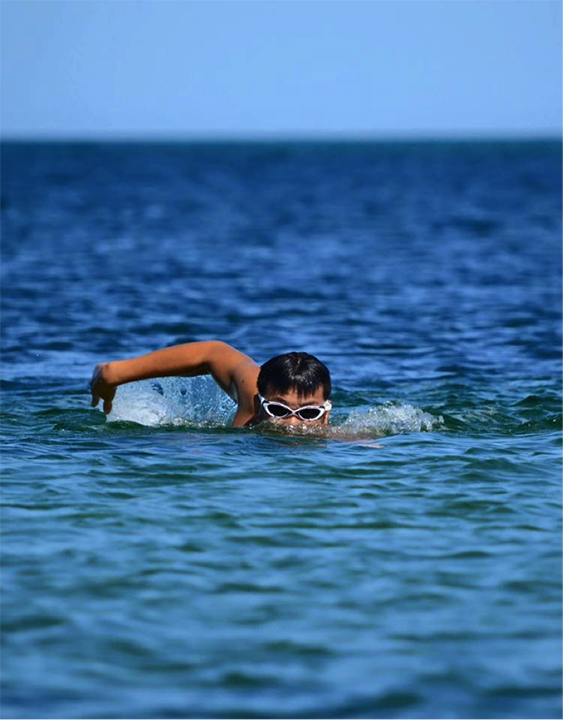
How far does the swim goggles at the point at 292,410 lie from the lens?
868cm

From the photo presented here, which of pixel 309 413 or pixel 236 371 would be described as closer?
pixel 309 413

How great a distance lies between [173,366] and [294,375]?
0.97 m

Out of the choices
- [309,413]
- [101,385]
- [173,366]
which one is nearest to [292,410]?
[309,413]

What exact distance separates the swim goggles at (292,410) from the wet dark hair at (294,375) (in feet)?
0.27

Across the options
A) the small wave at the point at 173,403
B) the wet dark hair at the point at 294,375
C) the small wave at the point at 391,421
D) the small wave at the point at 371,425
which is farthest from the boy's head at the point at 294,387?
the small wave at the point at 173,403

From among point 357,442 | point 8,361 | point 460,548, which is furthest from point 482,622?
point 8,361

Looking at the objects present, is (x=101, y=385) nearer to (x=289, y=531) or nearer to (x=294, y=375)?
(x=294, y=375)

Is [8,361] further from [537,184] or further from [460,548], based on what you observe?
[537,184]

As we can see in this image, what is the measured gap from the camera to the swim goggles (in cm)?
868

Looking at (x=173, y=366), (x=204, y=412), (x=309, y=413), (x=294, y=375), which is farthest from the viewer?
(x=204, y=412)

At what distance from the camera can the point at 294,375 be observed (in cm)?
856

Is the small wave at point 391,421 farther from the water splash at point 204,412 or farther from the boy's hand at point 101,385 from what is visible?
the boy's hand at point 101,385

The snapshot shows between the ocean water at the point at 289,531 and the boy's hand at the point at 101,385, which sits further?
the boy's hand at the point at 101,385

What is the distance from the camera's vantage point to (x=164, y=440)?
9398mm
